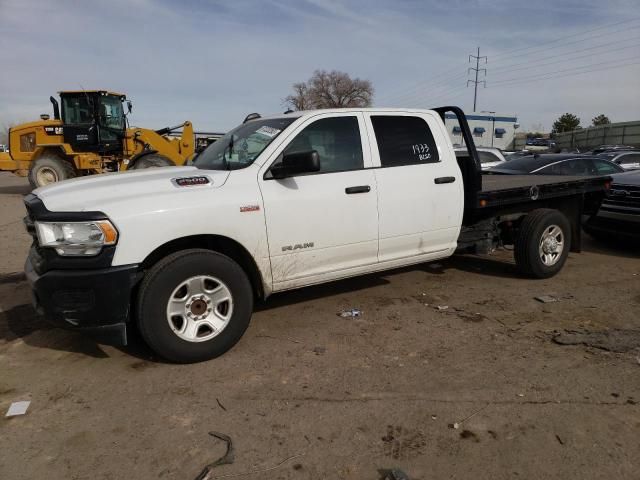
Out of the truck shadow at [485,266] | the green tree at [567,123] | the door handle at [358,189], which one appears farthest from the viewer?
the green tree at [567,123]

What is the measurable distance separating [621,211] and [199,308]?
21.4 feet

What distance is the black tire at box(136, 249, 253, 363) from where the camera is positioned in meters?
3.53

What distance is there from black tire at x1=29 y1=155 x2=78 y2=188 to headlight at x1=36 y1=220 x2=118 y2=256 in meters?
13.4

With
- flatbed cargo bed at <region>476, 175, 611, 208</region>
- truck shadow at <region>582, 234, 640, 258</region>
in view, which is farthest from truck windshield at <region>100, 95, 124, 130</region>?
truck shadow at <region>582, 234, 640, 258</region>

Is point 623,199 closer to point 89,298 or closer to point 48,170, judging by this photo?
point 89,298

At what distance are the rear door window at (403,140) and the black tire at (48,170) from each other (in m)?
13.4

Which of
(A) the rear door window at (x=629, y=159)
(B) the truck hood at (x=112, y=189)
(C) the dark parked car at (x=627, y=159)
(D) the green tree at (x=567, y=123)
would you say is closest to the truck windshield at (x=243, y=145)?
(B) the truck hood at (x=112, y=189)

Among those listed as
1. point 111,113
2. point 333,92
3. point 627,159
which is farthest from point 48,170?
point 333,92

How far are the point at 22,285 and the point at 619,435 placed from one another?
6.03 m

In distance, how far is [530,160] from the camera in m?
10.9

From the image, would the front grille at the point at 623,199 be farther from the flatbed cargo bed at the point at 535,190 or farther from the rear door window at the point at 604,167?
the rear door window at the point at 604,167

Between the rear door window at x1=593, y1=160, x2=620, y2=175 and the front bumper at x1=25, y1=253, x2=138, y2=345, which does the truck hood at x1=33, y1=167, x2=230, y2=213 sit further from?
the rear door window at x1=593, y1=160, x2=620, y2=175

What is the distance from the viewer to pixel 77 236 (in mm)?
3334

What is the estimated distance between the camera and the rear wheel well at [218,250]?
3.73 metres
